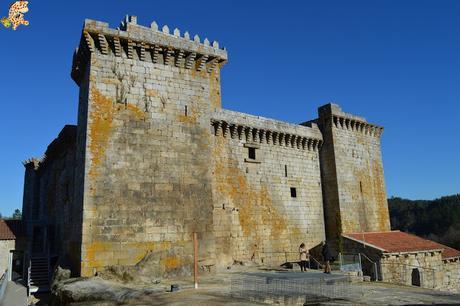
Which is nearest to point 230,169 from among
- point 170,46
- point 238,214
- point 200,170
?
point 238,214

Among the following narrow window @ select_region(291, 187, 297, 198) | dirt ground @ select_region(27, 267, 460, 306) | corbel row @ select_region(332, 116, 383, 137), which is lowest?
dirt ground @ select_region(27, 267, 460, 306)

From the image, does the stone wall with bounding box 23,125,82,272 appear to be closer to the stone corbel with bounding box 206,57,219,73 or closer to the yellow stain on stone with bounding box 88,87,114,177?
the yellow stain on stone with bounding box 88,87,114,177

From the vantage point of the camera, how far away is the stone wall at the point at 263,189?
18297 millimetres

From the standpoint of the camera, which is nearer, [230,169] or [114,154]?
[114,154]

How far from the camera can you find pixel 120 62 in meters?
14.2

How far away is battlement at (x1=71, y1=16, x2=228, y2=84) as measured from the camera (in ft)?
44.9

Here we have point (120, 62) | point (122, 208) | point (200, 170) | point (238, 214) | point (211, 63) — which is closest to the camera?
point (122, 208)

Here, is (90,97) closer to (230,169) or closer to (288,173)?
(230,169)

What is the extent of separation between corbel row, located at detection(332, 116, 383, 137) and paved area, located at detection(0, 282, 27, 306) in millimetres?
18787

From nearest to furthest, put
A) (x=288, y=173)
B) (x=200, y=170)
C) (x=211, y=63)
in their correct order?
1. (x=200, y=170)
2. (x=211, y=63)
3. (x=288, y=173)

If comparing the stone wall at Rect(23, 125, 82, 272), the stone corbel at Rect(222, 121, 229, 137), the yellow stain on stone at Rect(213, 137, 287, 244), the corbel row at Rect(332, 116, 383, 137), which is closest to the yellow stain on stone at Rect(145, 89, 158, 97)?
the stone wall at Rect(23, 125, 82, 272)

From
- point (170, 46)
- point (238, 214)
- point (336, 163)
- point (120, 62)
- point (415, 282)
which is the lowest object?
point (415, 282)

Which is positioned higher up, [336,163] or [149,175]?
[336,163]

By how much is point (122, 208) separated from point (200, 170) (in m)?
3.46
